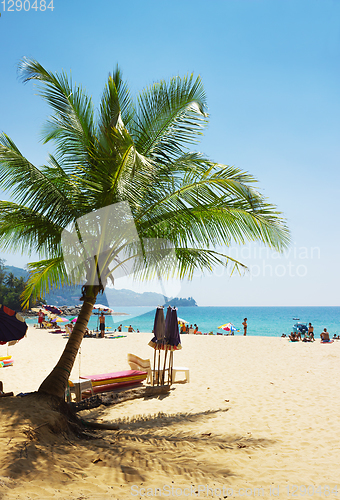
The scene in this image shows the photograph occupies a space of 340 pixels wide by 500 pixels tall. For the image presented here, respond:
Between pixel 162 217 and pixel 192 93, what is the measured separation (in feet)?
8.27

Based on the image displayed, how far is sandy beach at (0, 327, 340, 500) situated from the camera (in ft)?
10.6

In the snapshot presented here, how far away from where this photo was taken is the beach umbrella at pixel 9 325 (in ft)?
19.5

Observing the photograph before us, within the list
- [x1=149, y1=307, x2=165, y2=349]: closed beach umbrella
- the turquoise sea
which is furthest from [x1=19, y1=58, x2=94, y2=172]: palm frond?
the turquoise sea

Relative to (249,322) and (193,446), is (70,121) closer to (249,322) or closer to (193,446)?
(193,446)

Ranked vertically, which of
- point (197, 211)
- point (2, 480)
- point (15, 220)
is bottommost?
point (2, 480)

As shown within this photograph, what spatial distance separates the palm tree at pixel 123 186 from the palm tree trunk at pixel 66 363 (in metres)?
0.02

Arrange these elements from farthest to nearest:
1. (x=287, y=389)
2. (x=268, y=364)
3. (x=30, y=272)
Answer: (x=268, y=364) → (x=287, y=389) → (x=30, y=272)

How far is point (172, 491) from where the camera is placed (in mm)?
3189

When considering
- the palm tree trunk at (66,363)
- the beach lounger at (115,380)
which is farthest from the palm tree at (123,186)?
the beach lounger at (115,380)

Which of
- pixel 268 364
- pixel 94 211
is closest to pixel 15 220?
pixel 94 211

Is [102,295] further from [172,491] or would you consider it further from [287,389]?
[287,389]

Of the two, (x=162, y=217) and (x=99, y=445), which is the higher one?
(x=162, y=217)

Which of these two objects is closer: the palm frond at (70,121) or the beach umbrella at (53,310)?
the palm frond at (70,121)

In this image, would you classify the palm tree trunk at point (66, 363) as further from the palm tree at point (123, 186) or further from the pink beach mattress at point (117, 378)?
the pink beach mattress at point (117, 378)
